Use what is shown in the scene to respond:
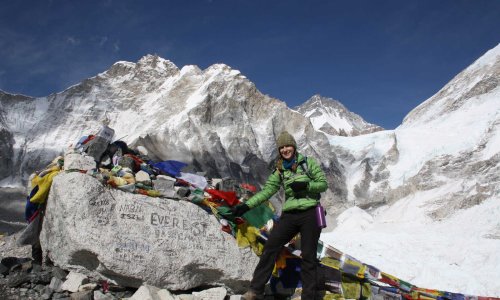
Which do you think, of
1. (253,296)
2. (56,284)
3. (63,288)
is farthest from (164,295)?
(56,284)

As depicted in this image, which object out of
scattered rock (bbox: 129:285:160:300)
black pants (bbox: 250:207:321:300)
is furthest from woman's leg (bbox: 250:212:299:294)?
scattered rock (bbox: 129:285:160:300)

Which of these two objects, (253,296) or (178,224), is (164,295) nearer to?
(178,224)

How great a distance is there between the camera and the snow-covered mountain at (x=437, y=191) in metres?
18.9

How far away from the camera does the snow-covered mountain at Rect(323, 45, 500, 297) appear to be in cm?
1891

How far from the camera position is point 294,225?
5180 millimetres

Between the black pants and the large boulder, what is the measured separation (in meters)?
1.02

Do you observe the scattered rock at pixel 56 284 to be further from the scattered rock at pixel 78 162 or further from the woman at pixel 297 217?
the woman at pixel 297 217

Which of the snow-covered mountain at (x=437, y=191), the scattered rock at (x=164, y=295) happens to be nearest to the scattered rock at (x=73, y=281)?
the scattered rock at (x=164, y=295)

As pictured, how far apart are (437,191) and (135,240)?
47.9 meters

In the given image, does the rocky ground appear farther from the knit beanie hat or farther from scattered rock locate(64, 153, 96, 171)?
the knit beanie hat

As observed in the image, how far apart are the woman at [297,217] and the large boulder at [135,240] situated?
102 cm

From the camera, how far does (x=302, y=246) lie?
5086 mm

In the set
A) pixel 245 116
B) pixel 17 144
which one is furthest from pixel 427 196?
pixel 17 144

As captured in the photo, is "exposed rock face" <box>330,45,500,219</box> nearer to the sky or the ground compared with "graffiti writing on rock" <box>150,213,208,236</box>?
nearer to the sky
